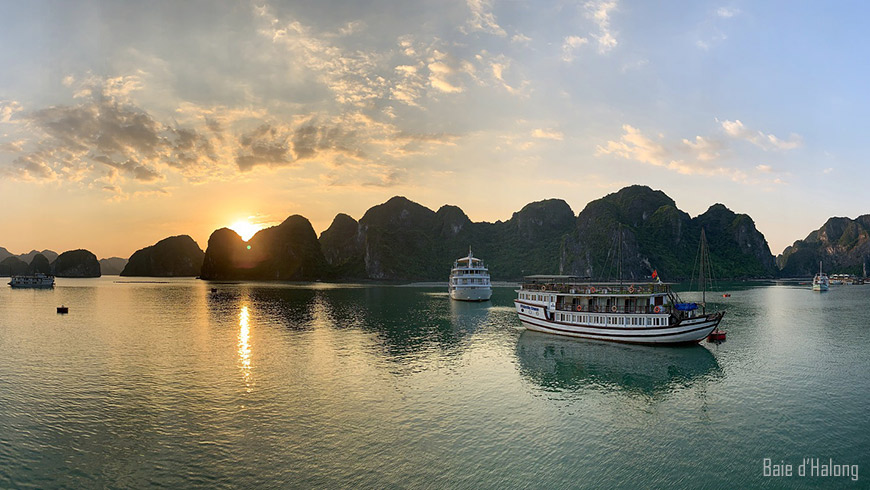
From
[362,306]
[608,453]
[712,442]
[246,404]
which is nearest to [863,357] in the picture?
[712,442]

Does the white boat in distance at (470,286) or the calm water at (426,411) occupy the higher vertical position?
the white boat in distance at (470,286)

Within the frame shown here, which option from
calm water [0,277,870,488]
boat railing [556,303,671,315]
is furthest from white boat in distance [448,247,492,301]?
boat railing [556,303,671,315]

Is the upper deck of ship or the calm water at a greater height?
the upper deck of ship

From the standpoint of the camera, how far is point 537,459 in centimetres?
2517

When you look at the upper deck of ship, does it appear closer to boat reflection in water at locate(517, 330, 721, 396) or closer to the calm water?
boat reflection in water at locate(517, 330, 721, 396)

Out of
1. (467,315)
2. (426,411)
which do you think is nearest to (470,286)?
(467,315)

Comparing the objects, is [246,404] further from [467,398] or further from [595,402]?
[595,402]

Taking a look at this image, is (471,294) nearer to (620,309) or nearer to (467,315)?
(467,315)

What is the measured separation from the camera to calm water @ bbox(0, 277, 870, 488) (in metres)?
23.9

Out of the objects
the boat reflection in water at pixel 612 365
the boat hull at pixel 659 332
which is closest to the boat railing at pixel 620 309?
the boat hull at pixel 659 332

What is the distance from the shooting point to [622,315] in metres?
58.4

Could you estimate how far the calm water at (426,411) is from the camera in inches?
942

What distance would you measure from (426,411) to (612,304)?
3774 centimetres

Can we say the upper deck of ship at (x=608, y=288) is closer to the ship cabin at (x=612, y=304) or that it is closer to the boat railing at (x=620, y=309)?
the ship cabin at (x=612, y=304)
